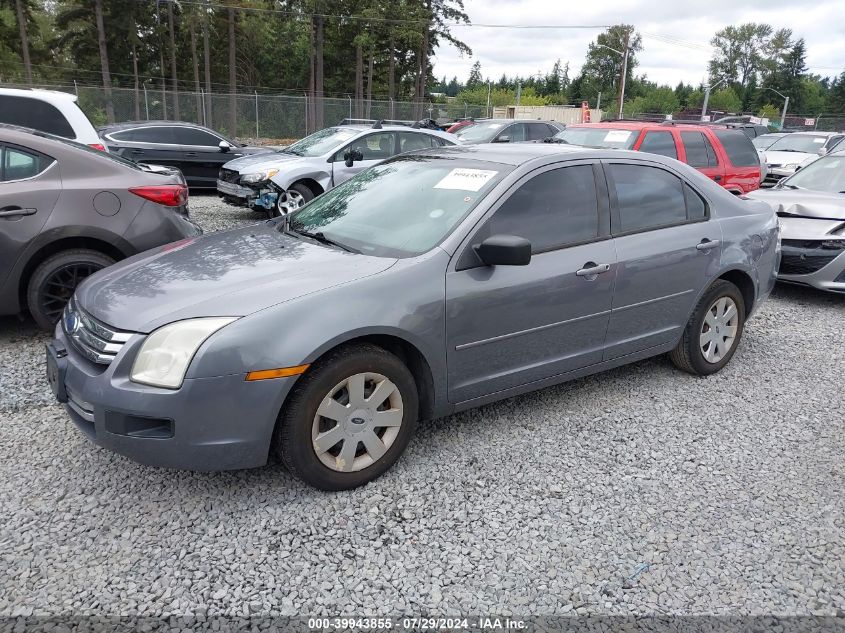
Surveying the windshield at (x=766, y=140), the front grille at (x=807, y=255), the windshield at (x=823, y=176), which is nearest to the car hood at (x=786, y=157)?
the windshield at (x=766, y=140)

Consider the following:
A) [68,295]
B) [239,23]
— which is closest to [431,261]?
[68,295]

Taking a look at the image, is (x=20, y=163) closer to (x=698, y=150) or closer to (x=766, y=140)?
(x=698, y=150)

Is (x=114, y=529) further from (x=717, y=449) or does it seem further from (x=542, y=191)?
(x=717, y=449)

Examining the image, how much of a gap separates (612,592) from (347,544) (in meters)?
1.08

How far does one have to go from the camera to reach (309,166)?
9727 millimetres

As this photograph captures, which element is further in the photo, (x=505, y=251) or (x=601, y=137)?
(x=601, y=137)

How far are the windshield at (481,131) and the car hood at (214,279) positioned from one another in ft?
35.0

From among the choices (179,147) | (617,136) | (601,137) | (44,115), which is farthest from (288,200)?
(617,136)

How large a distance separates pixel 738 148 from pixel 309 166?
6.72m

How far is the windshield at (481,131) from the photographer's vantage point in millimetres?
13625

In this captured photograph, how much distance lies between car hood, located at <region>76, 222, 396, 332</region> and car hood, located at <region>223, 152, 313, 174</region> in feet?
21.1

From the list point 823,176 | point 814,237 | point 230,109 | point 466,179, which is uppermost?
point 230,109

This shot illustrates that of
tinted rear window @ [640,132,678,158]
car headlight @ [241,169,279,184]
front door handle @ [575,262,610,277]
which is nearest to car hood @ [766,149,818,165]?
tinted rear window @ [640,132,678,158]

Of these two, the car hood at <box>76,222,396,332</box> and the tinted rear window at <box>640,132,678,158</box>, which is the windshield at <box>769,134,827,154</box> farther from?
the car hood at <box>76,222,396,332</box>
